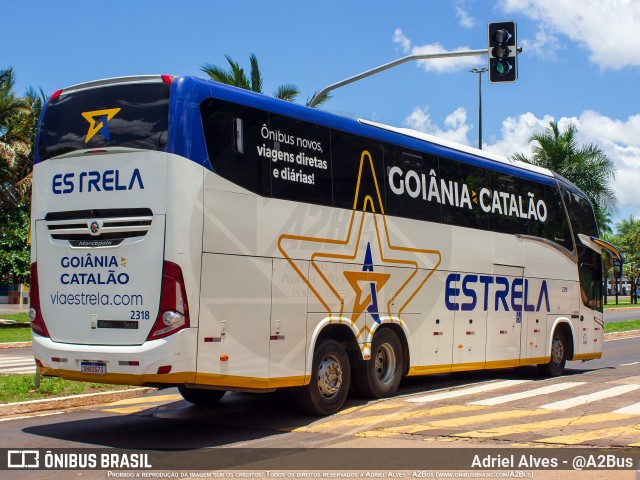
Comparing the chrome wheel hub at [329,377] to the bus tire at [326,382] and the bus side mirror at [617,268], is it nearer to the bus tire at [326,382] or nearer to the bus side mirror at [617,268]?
the bus tire at [326,382]

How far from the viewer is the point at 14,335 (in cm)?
2803

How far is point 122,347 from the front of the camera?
9172 mm

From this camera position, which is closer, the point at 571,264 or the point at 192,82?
the point at 192,82

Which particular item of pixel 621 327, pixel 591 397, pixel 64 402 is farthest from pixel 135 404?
pixel 621 327

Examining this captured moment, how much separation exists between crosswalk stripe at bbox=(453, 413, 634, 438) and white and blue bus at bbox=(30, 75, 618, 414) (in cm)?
236

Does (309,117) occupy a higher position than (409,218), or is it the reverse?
(309,117)

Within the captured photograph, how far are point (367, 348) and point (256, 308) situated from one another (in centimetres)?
264

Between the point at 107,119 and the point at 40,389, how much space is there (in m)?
5.05

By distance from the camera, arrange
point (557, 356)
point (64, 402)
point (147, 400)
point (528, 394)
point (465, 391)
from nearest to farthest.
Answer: point (64, 402), point (147, 400), point (528, 394), point (465, 391), point (557, 356)

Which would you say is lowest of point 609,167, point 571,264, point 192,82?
point 571,264

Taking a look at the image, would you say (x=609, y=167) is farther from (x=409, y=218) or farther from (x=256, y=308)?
(x=256, y=308)

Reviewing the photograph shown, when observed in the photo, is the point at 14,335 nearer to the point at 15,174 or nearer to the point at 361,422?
the point at 15,174

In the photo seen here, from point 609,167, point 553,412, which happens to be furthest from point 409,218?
point 609,167

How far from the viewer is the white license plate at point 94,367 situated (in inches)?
363
